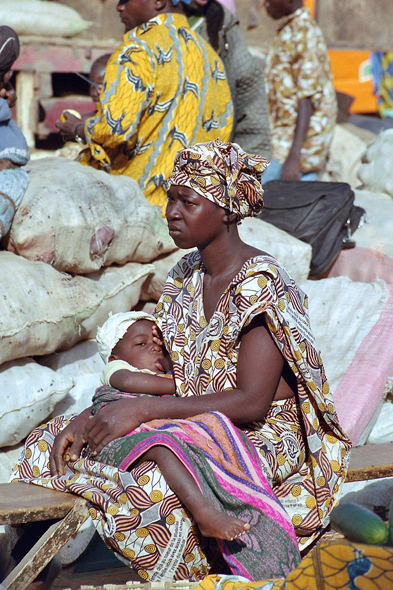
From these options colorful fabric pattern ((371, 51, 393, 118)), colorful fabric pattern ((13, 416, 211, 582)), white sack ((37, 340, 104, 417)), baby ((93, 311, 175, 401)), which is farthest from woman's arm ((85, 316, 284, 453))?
colorful fabric pattern ((371, 51, 393, 118))

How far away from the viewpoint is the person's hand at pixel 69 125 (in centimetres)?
387

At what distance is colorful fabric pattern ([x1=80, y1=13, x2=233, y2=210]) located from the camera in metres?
3.48

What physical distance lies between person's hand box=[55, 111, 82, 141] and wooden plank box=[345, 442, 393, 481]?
223 centimetres

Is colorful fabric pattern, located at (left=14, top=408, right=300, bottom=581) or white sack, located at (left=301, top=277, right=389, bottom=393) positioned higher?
colorful fabric pattern, located at (left=14, top=408, right=300, bottom=581)

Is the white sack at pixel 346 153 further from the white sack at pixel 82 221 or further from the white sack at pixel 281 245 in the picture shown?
the white sack at pixel 82 221

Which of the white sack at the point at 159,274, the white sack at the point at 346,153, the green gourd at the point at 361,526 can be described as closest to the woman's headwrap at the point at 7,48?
the white sack at the point at 159,274

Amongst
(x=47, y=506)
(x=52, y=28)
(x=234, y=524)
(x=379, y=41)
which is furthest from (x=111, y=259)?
(x=379, y=41)

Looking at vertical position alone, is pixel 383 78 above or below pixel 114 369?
below

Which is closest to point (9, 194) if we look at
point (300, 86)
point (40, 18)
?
point (300, 86)

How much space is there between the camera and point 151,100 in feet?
11.9

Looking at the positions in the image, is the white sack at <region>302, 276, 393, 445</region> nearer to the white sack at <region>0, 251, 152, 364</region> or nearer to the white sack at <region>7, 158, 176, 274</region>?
the white sack at <region>7, 158, 176, 274</region>

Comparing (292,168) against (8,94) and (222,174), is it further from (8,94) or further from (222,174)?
(222,174)

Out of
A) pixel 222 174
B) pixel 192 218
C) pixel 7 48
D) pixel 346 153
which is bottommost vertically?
pixel 346 153

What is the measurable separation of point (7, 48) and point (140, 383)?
1691 millimetres
